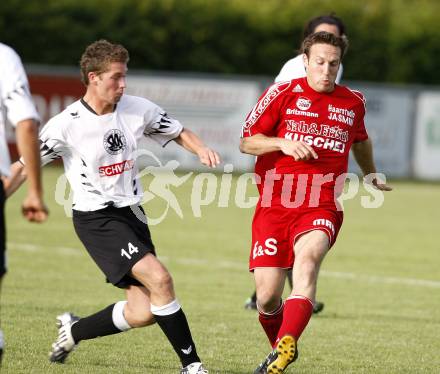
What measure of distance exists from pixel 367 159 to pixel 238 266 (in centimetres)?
545

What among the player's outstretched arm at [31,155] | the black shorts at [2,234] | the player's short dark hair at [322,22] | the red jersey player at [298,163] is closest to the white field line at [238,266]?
the player's short dark hair at [322,22]

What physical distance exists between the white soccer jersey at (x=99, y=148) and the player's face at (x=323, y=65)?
1.08 metres

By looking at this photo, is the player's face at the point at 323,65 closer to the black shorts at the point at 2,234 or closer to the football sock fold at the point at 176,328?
the football sock fold at the point at 176,328

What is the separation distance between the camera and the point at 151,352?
24.3 feet

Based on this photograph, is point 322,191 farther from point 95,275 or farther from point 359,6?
point 359,6

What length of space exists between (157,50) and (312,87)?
2252 centimetres

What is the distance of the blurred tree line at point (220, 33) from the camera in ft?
91.9

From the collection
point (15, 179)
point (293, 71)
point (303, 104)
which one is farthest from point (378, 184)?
point (15, 179)

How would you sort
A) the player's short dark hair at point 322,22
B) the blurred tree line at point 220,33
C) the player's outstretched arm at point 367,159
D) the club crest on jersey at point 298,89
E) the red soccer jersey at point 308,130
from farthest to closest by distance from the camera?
the blurred tree line at point 220,33, the player's short dark hair at point 322,22, the player's outstretched arm at point 367,159, the club crest on jersey at point 298,89, the red soccer jersey at point 308,130

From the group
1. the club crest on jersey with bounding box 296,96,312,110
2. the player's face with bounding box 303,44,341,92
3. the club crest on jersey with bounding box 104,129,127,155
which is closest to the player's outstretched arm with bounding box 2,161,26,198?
the club crest on jersey with bounding box 104,129,127,155

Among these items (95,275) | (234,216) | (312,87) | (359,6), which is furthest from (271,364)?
(359,6)

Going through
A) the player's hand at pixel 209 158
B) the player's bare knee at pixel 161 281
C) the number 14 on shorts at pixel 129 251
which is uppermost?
the player's hand at pixel 209 158

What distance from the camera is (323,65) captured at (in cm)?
684

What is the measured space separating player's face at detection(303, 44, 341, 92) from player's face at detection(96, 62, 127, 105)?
1282mm
